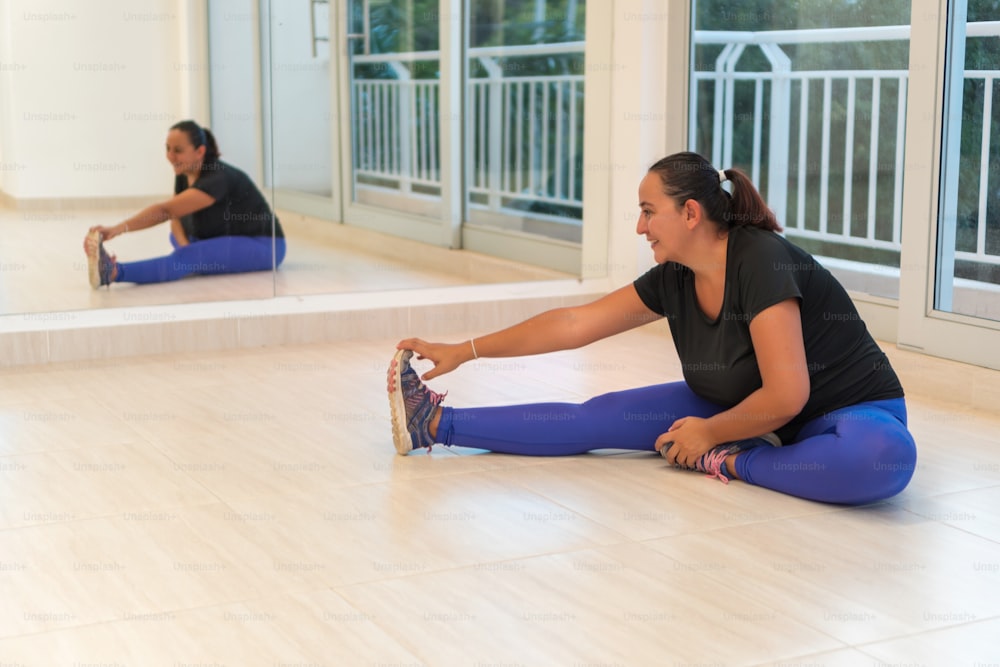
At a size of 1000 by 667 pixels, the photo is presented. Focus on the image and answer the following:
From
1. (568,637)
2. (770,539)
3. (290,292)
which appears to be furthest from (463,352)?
(290,292)

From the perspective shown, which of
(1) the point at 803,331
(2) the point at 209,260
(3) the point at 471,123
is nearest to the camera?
(1) the point at 803,331

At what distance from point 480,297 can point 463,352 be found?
7.34ft

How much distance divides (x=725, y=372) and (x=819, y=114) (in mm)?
2048

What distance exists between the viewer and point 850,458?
8.92 feet

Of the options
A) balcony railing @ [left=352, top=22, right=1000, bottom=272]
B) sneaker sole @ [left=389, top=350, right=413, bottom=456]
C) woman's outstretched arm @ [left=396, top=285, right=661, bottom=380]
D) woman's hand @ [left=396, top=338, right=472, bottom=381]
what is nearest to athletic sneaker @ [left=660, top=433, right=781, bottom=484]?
woman's outstretched arm @ [left=396, top=285, right=661, bottom=380]

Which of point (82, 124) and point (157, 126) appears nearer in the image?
point (82, 124)

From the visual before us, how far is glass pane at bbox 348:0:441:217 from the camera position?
4914 millimetres

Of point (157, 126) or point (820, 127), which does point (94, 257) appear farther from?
point (820, 127)

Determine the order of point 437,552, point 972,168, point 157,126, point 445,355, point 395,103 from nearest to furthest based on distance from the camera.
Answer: point 437,552
point 445,355
point 972,168
point 157,126
point 395,103

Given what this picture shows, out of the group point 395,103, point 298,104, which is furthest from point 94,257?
point 395,103

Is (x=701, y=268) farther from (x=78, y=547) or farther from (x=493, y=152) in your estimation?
(x=493, y=152)

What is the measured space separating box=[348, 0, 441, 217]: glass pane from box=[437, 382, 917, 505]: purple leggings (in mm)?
1997

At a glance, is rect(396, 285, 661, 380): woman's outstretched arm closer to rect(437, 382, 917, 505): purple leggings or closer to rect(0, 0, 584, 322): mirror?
rect(437, 382, 917, 505): purple leggings

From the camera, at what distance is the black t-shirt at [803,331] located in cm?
278
